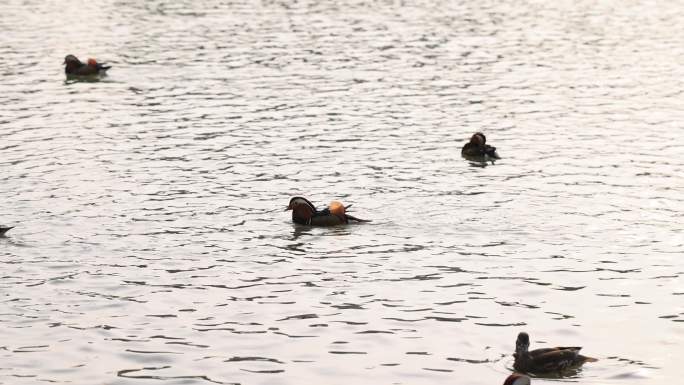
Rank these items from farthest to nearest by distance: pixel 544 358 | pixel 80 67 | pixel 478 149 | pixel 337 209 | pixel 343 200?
pixel 80 67 < pixel 478 149 < pixel 343 200 < pixel 337 209 < pixel 544 358

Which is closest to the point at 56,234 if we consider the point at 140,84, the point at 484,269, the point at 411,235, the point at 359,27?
the point at 411,235

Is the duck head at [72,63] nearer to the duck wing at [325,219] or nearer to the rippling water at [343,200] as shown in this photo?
the rippling water at [343,200]

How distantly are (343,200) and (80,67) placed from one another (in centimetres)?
1891

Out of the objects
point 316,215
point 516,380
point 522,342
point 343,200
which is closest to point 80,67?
point 343,200

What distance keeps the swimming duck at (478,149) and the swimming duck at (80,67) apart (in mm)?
17040

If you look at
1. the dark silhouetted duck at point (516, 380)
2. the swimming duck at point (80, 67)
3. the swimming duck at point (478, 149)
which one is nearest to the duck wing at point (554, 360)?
the dark silhouetted duck at point (516, 380)

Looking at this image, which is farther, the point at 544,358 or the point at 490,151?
the point at 490,151

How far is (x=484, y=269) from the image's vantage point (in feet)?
75.1

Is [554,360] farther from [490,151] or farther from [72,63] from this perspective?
[72,63]

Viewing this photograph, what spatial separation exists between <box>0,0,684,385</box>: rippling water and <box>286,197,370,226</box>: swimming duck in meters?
0.25

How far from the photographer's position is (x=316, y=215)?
2602 cm

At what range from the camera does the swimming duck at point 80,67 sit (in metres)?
43.8

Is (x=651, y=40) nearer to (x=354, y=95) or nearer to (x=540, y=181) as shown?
(x=354, y=95)

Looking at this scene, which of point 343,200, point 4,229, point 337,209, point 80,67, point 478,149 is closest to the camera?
point 4,229
